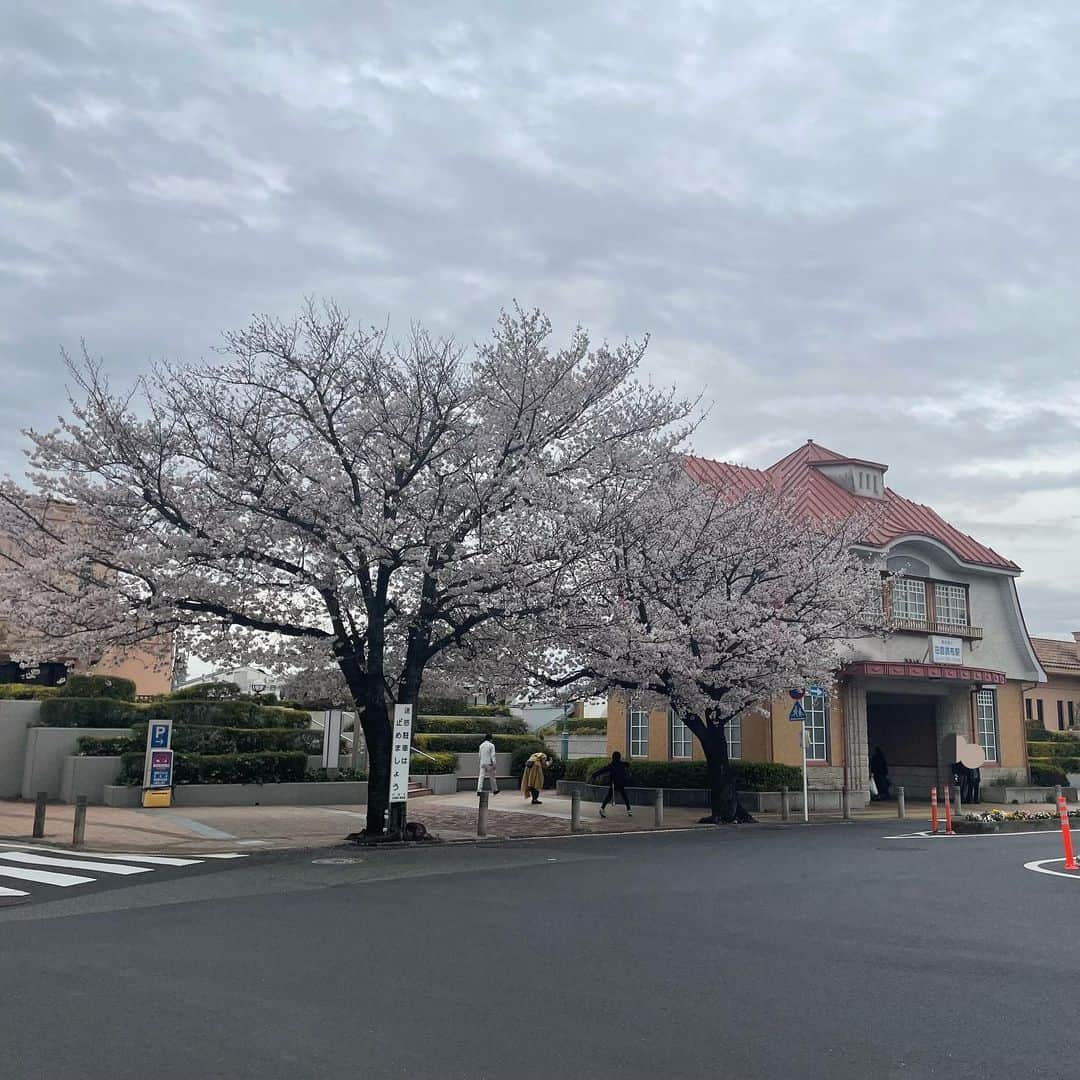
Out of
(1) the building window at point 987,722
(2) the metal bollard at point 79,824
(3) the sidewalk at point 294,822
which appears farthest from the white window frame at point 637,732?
(2) the metal bollard at point 79,824

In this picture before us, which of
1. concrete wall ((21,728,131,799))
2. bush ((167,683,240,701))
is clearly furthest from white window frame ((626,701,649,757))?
concrete wall ((21,728,131,799))

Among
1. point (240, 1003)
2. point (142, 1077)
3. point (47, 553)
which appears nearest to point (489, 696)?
point (47, 553)

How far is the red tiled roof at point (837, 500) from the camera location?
2997 cm

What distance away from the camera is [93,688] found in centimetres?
2417

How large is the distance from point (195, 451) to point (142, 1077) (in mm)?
12460

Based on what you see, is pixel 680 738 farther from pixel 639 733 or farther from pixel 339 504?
pixel 339 504

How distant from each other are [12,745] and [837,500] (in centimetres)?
2253

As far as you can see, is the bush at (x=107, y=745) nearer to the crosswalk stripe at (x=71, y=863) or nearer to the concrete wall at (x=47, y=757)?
the concrete wall at (x=47, y=757)

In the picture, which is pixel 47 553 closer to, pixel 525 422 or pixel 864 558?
pixel 525 422

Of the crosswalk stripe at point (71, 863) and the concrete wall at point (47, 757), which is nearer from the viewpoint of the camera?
the crosswalk stripe at point (71, 863)

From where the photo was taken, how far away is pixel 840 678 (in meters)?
29.0

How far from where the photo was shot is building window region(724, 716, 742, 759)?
29.0 metres

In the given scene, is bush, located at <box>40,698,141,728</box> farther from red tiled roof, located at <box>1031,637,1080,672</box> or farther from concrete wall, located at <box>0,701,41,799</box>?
red tiled roof, located at <box>1031,637,1080,672</box>

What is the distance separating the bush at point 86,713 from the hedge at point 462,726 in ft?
45.0
